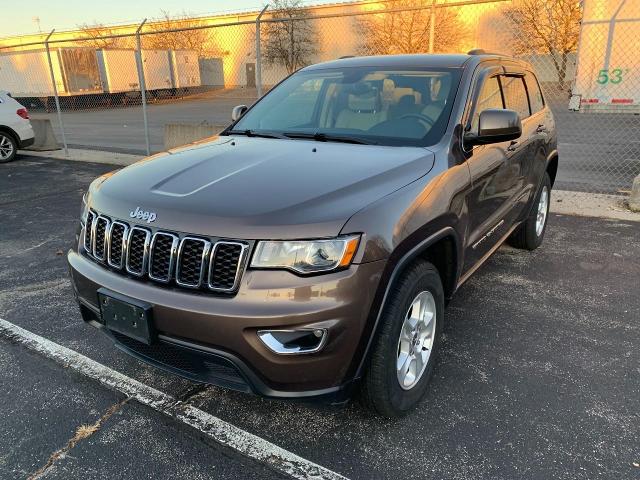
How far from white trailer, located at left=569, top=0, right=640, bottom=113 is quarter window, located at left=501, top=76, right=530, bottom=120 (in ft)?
25.7

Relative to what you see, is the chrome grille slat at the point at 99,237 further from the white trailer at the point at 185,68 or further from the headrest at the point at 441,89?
the white trailer at the point at 185,68

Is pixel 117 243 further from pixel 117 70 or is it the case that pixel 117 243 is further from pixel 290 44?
pixel 117 70

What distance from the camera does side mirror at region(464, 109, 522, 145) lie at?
2.90 m

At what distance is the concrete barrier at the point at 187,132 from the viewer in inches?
363

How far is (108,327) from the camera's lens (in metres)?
2.46

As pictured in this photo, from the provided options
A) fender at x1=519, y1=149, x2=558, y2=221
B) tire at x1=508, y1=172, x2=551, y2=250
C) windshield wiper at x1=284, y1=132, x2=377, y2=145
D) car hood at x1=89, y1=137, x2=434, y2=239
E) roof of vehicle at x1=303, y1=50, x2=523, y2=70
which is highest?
roof of vehicle at x1=303, y1=50, x2=523, y2=70

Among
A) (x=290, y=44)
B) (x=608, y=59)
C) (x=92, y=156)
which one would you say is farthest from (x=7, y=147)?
(x=290, y=44)

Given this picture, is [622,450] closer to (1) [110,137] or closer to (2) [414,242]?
(2) [414,242]

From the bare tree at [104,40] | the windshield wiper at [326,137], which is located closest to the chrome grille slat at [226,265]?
the windshield wiper at [326,137]

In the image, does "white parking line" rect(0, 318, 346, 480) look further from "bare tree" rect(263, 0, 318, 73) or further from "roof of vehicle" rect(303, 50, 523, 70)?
"bare tree" rect(263, 0, 318, 73)

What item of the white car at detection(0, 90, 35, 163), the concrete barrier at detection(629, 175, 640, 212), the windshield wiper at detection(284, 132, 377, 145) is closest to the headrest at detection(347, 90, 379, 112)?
the windshield wiper at detection(284, 132, 377, 145)

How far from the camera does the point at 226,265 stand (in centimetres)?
212

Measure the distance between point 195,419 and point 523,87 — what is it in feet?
12.3

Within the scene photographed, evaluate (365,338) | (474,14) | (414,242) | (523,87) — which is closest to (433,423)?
(365,338)
